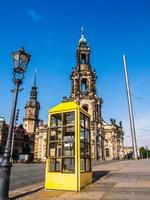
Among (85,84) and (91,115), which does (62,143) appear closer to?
(91,115)

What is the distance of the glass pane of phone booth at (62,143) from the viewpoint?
25.0 ft

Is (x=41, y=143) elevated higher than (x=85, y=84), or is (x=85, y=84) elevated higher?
(x=85, y=84)

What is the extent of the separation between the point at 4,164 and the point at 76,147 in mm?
2336

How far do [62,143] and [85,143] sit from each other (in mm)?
971

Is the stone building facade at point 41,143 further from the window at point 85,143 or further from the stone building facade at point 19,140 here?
the window at point 85,143

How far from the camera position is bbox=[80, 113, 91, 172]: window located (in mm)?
7970

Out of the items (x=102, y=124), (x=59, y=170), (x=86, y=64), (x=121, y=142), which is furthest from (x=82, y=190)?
(x=121, y=142)

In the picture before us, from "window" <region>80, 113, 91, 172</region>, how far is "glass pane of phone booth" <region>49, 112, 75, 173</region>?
40 cm

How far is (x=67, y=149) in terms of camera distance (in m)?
7.75

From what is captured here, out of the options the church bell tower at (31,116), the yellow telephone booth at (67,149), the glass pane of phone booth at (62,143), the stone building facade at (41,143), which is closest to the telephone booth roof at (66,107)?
the yellow telephone booth at (67,149)

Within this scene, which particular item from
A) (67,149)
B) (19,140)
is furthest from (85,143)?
(19,140)

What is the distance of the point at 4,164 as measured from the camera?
20.4ft

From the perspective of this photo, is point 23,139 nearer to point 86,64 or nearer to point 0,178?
point 86,64

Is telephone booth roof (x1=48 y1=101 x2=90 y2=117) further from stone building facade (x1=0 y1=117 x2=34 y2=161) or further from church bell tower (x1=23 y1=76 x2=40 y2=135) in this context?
church bell tower (x1=23 y1=76 x2=40 y2=135)
